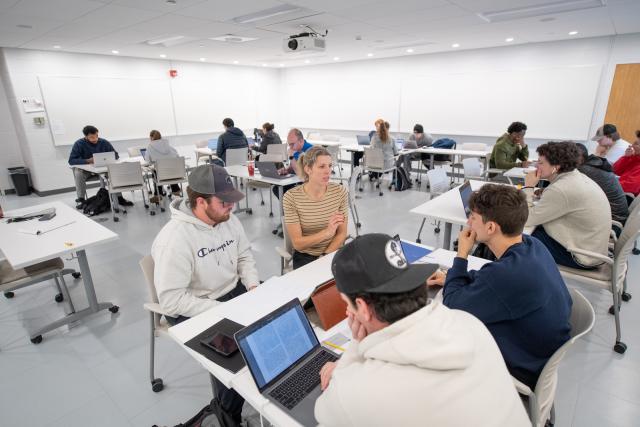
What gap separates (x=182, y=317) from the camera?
1948mm

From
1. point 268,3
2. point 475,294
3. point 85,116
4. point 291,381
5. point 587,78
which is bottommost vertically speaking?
point 291,381

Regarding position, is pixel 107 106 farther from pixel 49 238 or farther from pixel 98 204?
pixel 49 238

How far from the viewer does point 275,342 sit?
1.29 meters

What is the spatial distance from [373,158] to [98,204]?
16.4ft

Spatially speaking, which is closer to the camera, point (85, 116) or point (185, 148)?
point (85, 116)

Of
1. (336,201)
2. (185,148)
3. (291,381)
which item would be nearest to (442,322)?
(291,381)

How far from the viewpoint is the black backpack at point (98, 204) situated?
5.95 meters

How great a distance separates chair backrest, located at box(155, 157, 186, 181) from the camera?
231 inches

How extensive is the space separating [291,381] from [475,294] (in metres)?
0.81

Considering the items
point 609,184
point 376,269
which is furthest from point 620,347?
point 376,269

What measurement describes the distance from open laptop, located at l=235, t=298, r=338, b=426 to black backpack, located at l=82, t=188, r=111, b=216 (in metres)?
5.91

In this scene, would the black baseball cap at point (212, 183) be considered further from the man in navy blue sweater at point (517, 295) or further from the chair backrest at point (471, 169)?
the chair backrest at point (471, 169)

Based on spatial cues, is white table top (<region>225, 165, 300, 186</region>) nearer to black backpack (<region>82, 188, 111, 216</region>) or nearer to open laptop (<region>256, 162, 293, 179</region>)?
open laptop (<region>256, 162, 293, 179</region>)

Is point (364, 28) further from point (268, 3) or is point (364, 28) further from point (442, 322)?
point (442, 322)
